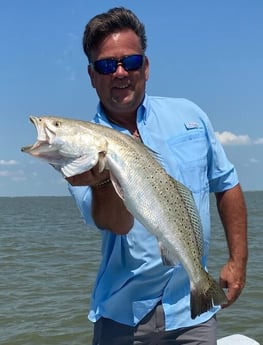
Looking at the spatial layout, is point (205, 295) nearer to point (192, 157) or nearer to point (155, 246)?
point (155, 246)

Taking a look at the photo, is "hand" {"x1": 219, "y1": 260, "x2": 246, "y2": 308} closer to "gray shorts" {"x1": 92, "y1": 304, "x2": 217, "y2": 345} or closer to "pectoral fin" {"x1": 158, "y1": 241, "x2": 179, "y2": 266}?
"gray shorts" {"x1": 92, "y1": 304, "x2": 217, "y2": 345}

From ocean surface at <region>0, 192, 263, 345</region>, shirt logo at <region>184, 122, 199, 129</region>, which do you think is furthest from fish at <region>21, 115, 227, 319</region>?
ocean surface at <region>0, 192, 263, 345</region>

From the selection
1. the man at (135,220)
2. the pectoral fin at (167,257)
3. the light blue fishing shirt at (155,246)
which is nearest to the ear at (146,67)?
the man at (135,220)

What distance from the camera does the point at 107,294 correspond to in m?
3.94

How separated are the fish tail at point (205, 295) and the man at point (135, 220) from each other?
0.34 m

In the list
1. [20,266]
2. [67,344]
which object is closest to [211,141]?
[67,344]

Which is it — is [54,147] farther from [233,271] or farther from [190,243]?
[233,271]

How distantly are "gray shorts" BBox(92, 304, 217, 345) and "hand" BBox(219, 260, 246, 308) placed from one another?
273 millimetres

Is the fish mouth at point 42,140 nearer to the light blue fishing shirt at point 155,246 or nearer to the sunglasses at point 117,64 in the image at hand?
the light blue fishing shirt at point 155,246

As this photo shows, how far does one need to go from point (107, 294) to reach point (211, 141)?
3.98ft

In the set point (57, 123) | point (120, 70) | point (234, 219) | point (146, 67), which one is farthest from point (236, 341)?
point (57, 123)

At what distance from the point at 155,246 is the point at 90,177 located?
0.79m

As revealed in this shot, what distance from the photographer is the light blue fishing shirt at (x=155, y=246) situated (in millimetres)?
3760

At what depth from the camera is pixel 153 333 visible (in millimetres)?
3873
